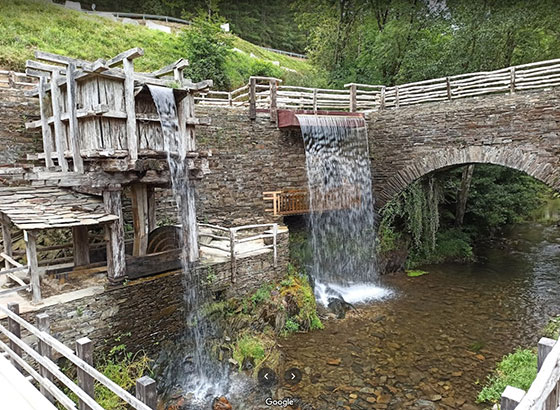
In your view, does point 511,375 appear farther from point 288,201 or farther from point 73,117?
point 73,117

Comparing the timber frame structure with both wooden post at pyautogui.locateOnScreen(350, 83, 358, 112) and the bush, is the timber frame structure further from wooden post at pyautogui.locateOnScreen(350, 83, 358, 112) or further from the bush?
wooden post at pyautogui.locateOnScreen(350, 83, 358, 112)

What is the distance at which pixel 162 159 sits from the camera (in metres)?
8.01

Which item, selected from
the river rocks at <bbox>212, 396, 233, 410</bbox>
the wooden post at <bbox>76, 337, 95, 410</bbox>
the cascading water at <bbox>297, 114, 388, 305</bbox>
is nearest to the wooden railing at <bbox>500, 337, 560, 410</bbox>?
the wooden post at <bbox>76, 337, 95, 410</bbox>

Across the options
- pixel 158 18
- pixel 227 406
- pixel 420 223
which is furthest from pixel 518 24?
pixel 158 18

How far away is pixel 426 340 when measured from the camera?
28.4 feet

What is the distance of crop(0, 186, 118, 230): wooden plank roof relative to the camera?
6169mm

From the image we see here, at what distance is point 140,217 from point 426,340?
7.21m

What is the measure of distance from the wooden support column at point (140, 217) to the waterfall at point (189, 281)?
846mm

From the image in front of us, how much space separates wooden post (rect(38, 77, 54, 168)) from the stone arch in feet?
34.6

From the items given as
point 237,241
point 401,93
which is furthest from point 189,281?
point 401,93

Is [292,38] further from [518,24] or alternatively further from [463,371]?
[463,371]

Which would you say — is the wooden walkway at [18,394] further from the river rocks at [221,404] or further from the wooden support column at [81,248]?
the wooden support column at [81,248]

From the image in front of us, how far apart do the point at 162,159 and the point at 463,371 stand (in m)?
7.61

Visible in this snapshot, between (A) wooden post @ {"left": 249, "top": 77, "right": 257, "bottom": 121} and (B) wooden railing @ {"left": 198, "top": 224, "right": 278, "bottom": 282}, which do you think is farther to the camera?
(A) wooden post @ {"left": 249, "top": 77, "right": 257, "bottom": 121}
